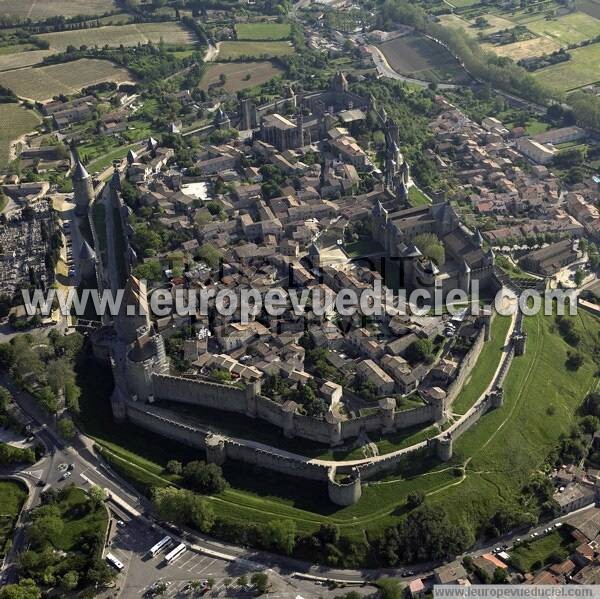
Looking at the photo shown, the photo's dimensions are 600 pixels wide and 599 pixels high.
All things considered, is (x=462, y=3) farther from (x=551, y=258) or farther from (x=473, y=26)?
(x=551, y=258)

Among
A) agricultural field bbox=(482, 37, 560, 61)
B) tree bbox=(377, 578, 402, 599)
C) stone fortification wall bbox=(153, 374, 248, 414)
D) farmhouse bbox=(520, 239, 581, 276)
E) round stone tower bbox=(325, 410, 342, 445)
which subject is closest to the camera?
tree bbox=(377, 578, 402, 599)

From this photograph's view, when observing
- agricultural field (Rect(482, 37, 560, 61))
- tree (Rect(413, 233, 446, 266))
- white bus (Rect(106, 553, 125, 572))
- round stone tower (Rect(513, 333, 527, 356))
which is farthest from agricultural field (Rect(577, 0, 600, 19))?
white bus (Rect(106, 553, 125, 572))

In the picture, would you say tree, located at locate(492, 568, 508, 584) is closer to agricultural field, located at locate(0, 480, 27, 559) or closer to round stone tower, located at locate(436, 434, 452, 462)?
round stone tower, located at locate(436, 434, 452, 462)

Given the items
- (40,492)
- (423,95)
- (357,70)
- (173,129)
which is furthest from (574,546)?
(357,70)

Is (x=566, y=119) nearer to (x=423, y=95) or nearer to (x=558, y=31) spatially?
(x=423, y=95)

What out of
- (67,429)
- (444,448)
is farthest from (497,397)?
(67,429)

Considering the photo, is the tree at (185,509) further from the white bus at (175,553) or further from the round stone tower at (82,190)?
the round stone tower at (82,190)
